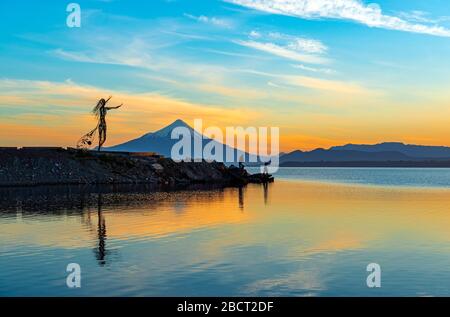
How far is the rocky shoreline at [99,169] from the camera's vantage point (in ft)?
318

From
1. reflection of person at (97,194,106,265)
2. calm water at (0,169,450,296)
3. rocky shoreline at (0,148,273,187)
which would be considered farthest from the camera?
rocky shoreline at (0,148,273,187)

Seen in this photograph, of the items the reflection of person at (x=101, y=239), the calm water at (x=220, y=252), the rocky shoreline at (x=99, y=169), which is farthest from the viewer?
the rocky shoreline at (x=99, y=169)

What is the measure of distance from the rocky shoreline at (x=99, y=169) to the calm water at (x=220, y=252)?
49.5 m

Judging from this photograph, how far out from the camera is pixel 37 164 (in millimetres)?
100688

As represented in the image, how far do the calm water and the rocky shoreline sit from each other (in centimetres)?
4955

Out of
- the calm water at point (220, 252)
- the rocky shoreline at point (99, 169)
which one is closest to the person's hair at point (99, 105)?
the rocky shoreline at point (99, 169)

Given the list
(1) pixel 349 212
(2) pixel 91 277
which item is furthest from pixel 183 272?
(1) pixel 349 212

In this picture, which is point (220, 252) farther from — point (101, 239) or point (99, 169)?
point (99, 169)

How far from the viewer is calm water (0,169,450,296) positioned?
66.7ft

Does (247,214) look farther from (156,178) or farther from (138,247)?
(156,178)

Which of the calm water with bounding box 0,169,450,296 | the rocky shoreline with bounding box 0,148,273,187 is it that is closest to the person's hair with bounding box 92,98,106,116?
the rocky shoreline with bounding box 0,148,273,187

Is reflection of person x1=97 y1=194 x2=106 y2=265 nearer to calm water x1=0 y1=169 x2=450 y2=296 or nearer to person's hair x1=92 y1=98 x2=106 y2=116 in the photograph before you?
calm water x1=0 y1=169 x2=450 y2=296

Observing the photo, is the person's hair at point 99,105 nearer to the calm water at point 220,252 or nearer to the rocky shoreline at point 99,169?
the rocky shoreline at point 99,169
